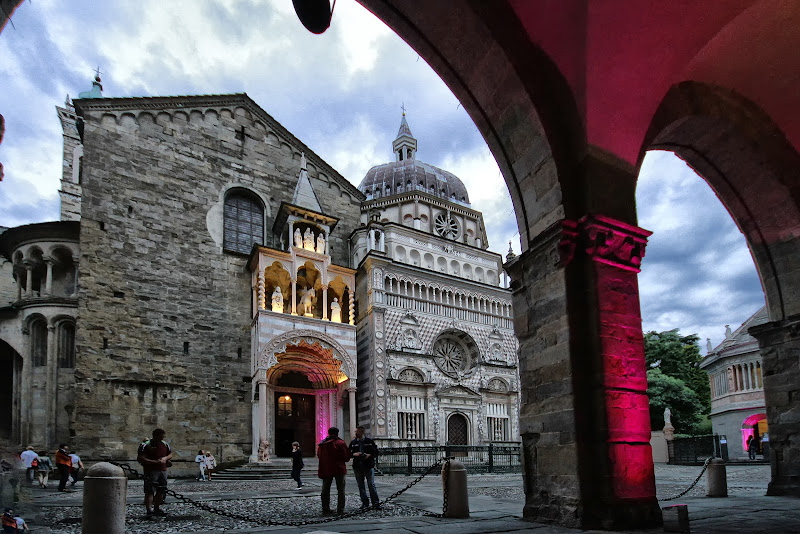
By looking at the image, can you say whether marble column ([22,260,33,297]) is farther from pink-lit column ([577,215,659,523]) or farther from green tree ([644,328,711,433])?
green tree ([644,328,711,433])

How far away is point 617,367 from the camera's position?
6.16m

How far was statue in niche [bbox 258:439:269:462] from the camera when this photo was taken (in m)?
20.0

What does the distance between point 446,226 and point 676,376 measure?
20.1 m

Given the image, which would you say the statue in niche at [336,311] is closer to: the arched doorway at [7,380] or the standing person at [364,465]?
the arched doorway at [7,380]

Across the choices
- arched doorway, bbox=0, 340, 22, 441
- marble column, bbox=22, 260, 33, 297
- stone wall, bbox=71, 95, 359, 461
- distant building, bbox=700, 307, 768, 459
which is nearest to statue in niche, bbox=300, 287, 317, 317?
stone wall, bbox=71, 95, 359, 461

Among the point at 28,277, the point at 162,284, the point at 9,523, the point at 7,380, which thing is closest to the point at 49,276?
the point at 28,277

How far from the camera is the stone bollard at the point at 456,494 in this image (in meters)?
7.16

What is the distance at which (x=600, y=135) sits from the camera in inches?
269

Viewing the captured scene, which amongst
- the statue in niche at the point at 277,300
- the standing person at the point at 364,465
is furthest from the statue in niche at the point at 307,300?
the standing person at the point at 364,465

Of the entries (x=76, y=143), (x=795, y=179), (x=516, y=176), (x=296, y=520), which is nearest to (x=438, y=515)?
(x=296, y=520)

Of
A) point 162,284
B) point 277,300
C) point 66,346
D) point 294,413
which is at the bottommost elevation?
point 294,413

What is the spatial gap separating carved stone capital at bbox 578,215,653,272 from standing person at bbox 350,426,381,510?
4.59 m

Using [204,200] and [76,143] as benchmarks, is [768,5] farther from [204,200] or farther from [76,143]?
[76,143]

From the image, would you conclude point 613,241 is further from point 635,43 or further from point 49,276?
point 49,276
